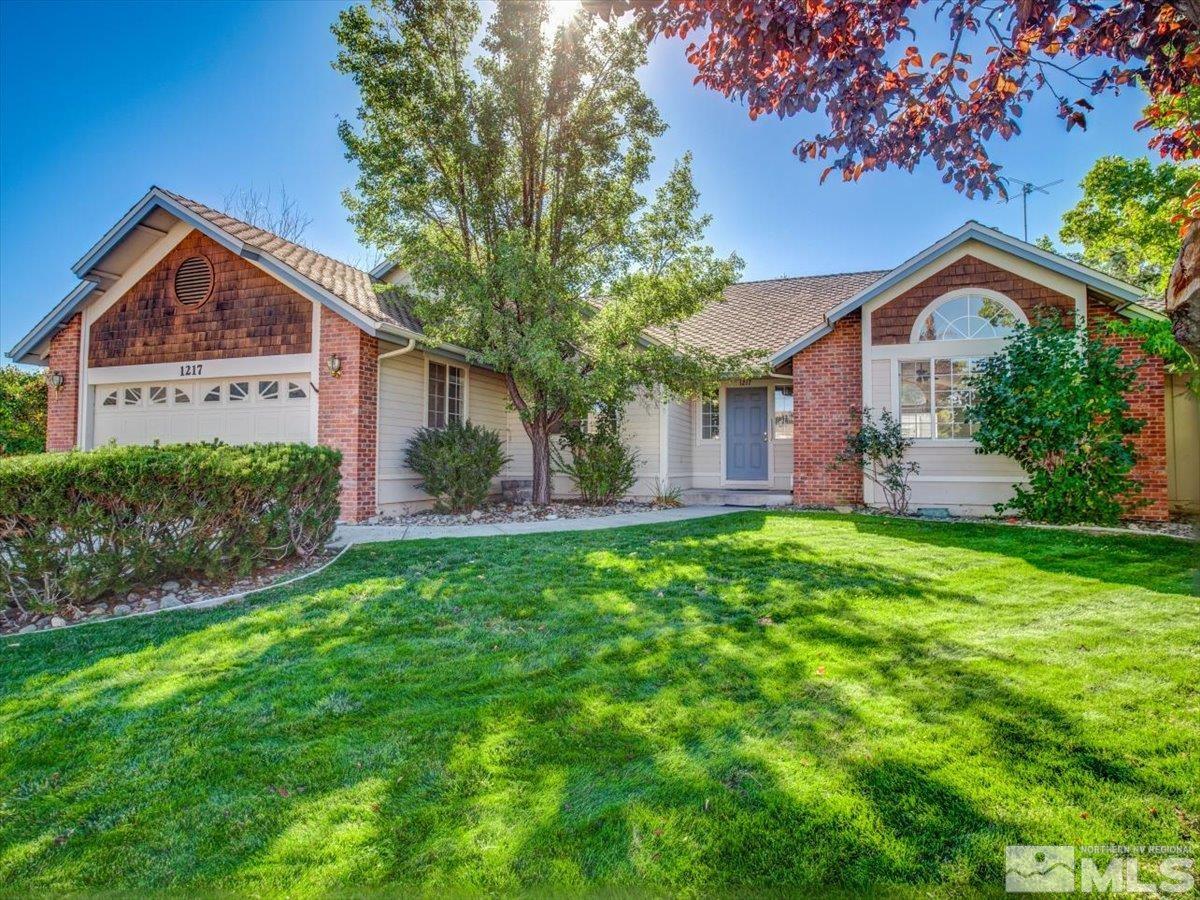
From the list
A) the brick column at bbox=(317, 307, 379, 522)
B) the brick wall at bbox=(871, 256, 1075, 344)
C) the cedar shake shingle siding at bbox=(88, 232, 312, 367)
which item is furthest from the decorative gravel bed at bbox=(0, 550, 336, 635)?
the brick wall at bbox=(871, 256, 1075, 344)

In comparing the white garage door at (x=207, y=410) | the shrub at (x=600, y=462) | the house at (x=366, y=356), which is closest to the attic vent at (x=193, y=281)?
the house at (x=366, y=356)

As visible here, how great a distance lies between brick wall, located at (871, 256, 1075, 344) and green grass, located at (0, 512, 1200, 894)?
6.50 metres

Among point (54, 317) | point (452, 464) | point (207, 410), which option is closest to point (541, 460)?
point (452, 464)

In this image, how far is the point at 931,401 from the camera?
10828mm

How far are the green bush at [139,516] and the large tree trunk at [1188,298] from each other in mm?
6479

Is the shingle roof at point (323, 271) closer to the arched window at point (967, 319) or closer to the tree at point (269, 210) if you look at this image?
the arched window at point (967, 319)

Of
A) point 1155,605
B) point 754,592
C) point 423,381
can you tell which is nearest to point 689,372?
point 423,381

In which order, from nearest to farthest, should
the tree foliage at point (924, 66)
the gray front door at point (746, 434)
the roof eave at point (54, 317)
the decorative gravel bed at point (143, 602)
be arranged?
1. the tree foliage at point (924, 66)
2. the decorative gravel bed at point (143, 602)
3. the roof eave at point (54, 317)
4. the gray front door at point (746, 434)

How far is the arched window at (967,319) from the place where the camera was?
1034 centimetres

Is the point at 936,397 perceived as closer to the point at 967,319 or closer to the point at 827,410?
the point at 967,319

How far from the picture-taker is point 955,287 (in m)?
10.6

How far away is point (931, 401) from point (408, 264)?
9446mm

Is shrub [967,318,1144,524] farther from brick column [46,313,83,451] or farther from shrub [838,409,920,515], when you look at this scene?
brick column [46,313,83,451]

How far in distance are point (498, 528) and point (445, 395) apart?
164 inches
